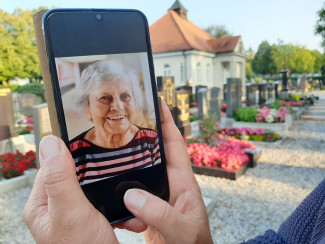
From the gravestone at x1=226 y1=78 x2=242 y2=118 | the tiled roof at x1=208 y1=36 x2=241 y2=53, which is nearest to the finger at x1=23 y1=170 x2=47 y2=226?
the gravestone at x1=226 y1=78 x2=242 y2=118

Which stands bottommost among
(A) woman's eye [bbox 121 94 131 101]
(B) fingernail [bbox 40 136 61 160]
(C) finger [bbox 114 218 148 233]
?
(C) finger [bbox 114 218 148 233]

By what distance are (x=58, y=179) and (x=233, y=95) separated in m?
11.4

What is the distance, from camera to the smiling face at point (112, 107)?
3.65 feet

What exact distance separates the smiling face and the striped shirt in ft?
0.25

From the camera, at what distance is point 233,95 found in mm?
11641

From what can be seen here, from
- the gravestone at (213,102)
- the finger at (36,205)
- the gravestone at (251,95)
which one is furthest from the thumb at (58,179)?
the gravestone at (251,95)

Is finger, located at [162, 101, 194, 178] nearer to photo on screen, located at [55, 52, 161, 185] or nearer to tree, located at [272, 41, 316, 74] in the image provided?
photo on screen, located at [55, 52, 161, 185]

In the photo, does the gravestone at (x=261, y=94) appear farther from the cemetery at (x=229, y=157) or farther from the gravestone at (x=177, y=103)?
the gravestone at (x=177, y=103)

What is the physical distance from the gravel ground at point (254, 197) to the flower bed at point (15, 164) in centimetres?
49

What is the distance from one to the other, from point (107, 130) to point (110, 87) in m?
0.18

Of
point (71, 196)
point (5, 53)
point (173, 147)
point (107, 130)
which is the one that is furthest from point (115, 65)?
point (5, 53)

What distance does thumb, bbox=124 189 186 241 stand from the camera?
95cm

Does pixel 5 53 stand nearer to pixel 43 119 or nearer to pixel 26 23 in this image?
pixel 26 23

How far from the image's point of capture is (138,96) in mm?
1221
